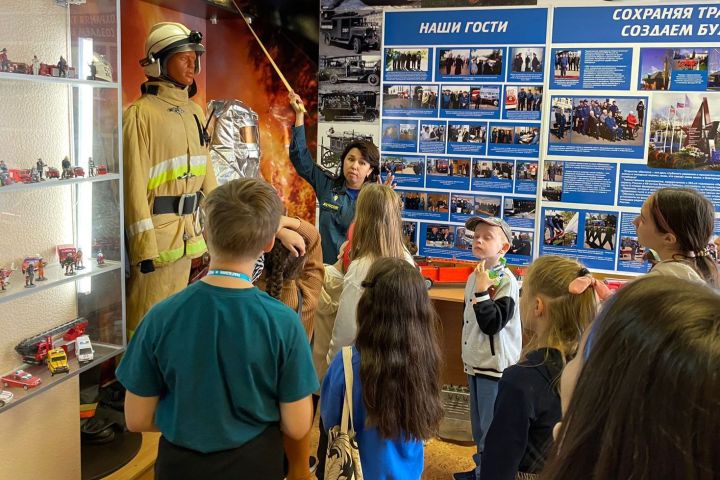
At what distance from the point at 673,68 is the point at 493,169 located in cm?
123

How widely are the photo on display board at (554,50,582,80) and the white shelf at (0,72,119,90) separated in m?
2.68

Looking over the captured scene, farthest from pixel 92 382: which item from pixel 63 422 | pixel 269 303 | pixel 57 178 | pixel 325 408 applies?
pixel 269 303

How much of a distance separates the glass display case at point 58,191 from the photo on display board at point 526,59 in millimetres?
2493

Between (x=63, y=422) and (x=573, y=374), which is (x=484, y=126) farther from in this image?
(x=573, y=374)

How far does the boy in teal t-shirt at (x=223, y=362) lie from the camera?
1.59 meters

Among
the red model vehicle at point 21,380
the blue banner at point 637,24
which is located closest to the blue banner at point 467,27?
the blue banner at point 637,24

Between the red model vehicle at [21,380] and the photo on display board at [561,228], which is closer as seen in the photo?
the red model vehicle at [21,380]

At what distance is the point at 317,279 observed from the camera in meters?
2.86

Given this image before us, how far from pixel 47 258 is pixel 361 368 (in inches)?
62.9

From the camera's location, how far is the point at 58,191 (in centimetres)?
269

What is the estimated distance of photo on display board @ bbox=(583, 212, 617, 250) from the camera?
405 cm

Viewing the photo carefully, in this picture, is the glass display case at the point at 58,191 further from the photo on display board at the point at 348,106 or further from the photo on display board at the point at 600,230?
the photo on display board at the point at 600,230

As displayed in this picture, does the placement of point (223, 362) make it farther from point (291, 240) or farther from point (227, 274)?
point (291, 240)

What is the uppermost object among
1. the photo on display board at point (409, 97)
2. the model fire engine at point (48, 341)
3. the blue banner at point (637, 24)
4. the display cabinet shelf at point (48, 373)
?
the blue banner at point (637, 24)
